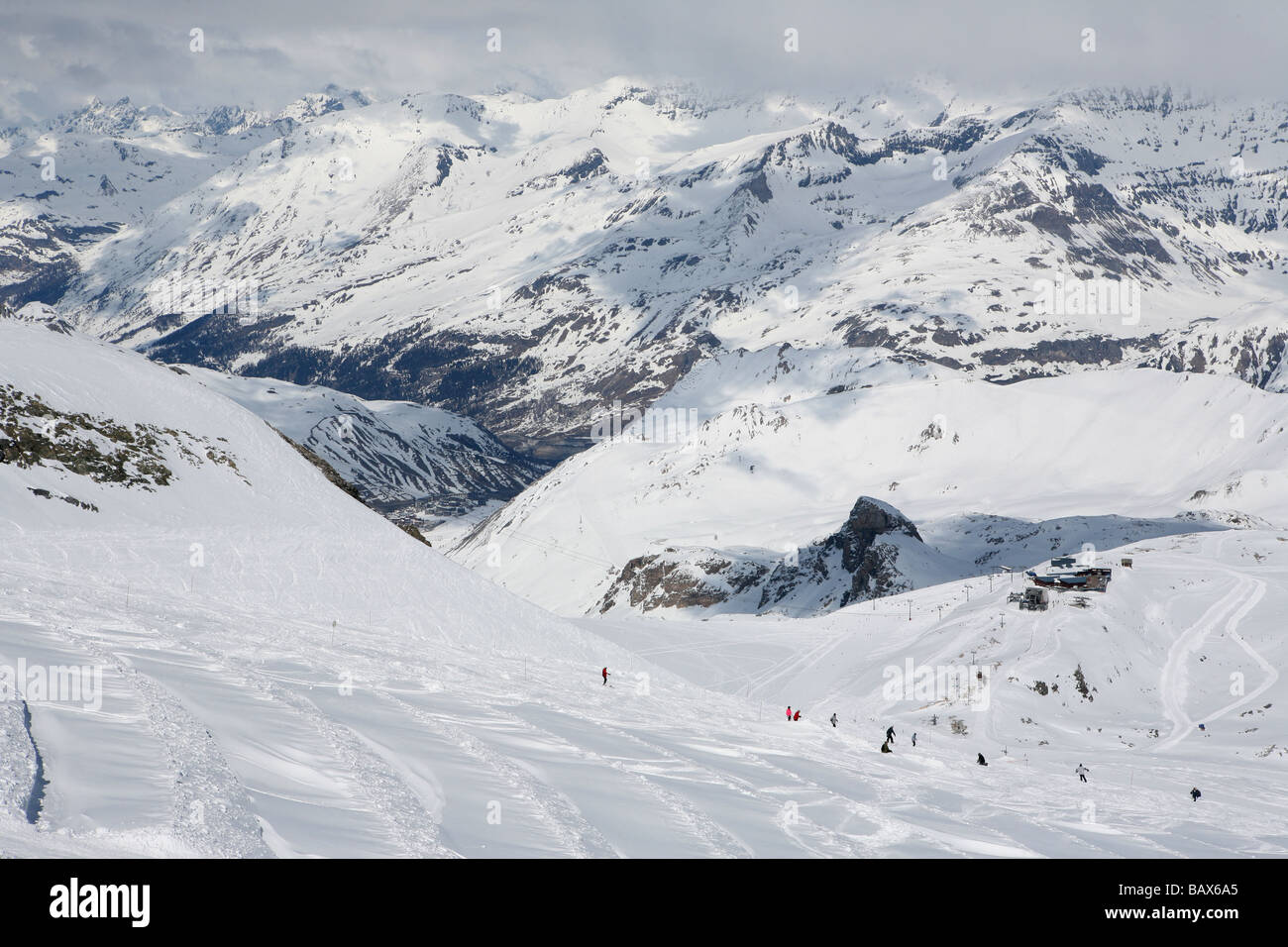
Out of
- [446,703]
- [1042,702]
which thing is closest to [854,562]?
[1042,702]

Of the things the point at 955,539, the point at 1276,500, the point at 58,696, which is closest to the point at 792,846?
the point at 58,696

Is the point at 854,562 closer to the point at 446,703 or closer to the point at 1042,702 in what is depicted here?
the point at 1042,702

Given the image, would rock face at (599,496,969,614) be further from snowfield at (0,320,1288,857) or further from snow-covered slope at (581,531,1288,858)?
snowfield at (0,320,1288,857)

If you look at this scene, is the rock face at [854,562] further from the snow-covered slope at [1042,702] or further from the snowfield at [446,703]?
the snowfield at [446,703]

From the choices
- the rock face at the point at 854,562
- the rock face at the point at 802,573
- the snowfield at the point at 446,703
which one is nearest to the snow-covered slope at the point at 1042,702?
the snowfield at the point at 446,703

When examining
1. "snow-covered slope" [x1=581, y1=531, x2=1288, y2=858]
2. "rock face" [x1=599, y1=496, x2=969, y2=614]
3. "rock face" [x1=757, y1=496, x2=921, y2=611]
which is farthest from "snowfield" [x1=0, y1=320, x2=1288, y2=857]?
"rock face" [x1=599, y1=496, x2=969, y2=614]
